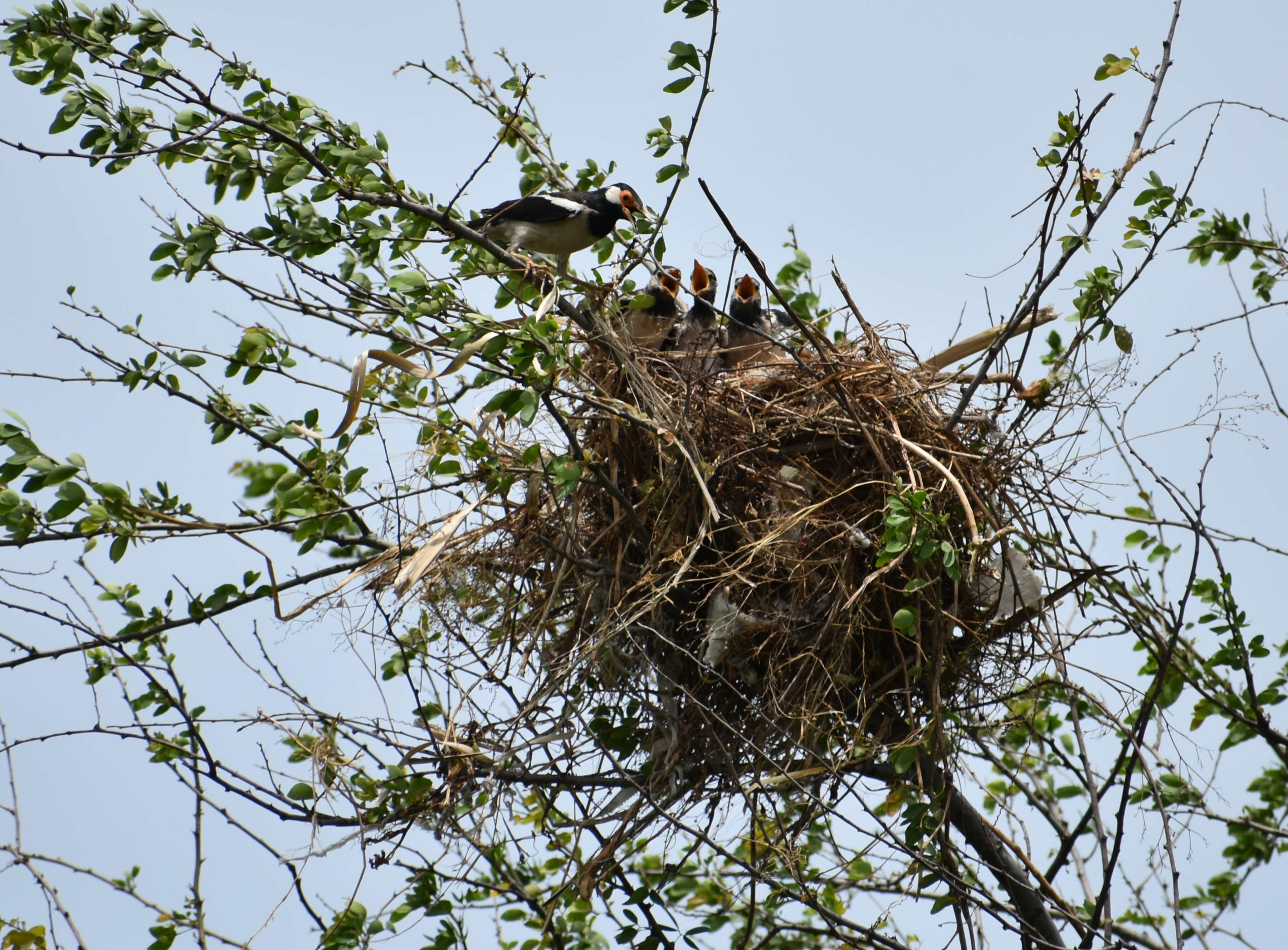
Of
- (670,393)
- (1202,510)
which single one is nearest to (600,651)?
(670,393)

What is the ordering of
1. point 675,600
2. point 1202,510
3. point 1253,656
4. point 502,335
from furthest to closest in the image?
point 1253,656, point 675,600, point 1202,510, point 502,335

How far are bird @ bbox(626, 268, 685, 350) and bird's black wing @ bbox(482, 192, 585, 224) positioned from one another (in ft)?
1.19

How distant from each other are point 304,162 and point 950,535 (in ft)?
5.80

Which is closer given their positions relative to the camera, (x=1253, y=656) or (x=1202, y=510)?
(x=1202, y=510)

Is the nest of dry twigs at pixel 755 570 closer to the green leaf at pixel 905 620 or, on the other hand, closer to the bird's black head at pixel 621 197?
the green leaf at pixel 905 620

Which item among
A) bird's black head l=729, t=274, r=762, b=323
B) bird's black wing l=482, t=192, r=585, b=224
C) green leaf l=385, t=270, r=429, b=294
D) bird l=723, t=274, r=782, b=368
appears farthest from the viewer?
bird's black head l=729, t=274, r=762, b=323

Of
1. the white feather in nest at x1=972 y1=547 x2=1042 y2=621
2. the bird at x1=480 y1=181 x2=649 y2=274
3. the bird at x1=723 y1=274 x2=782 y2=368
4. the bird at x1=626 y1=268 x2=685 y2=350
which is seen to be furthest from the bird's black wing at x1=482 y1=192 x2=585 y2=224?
the white feather in nest at x1=972 y1=547 x2=1042 y2=621

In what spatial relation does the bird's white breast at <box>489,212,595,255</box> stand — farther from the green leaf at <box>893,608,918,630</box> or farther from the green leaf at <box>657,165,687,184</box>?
the green leaf at <box>893,608,918,630</box>

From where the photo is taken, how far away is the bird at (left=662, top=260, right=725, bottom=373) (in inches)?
152

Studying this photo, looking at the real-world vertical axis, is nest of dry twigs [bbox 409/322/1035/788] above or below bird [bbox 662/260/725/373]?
below

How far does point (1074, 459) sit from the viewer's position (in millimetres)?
3363

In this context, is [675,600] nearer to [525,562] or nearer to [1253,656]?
[525,562]

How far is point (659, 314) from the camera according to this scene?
4.35 m

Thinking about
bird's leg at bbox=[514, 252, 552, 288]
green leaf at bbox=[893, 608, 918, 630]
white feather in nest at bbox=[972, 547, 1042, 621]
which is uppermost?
bird's leg at bbox=[514, 252, 552, 288]
